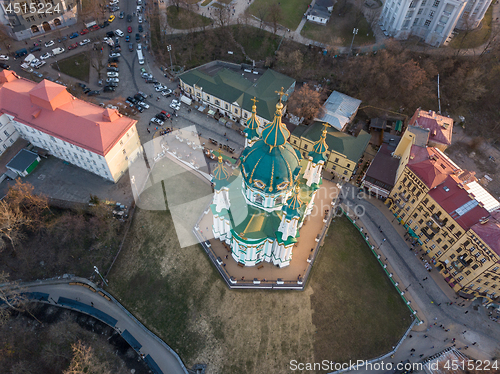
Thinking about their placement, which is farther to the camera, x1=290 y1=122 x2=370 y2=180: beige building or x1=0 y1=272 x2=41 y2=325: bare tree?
x1=290 y1=122 x2=370 y2=180: beige building

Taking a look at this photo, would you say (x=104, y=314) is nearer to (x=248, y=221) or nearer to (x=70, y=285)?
(x=70, y=285)

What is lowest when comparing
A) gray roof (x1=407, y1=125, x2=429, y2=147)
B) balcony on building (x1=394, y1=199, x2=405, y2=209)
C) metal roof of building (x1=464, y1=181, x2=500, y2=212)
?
balcony on building (x1=394, y1=199, x2=405, y2=209)

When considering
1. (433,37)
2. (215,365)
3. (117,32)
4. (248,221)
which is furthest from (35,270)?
(433,37)

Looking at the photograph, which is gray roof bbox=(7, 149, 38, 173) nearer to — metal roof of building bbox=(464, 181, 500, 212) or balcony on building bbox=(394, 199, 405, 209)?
balcony on building bbox=(394, 199, 405, 209)

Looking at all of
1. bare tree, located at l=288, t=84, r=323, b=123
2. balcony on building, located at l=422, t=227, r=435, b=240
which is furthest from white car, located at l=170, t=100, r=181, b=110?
balcony on building, located at l=422, t=227, r=435, b=240

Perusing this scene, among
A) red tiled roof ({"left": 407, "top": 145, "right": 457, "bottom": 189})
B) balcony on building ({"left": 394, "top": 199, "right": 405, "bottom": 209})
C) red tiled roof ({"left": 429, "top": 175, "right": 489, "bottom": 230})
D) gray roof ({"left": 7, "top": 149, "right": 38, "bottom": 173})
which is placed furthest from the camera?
gray roof ({"left": 7, "top": 149, "right": 38, "bottom": 173})
